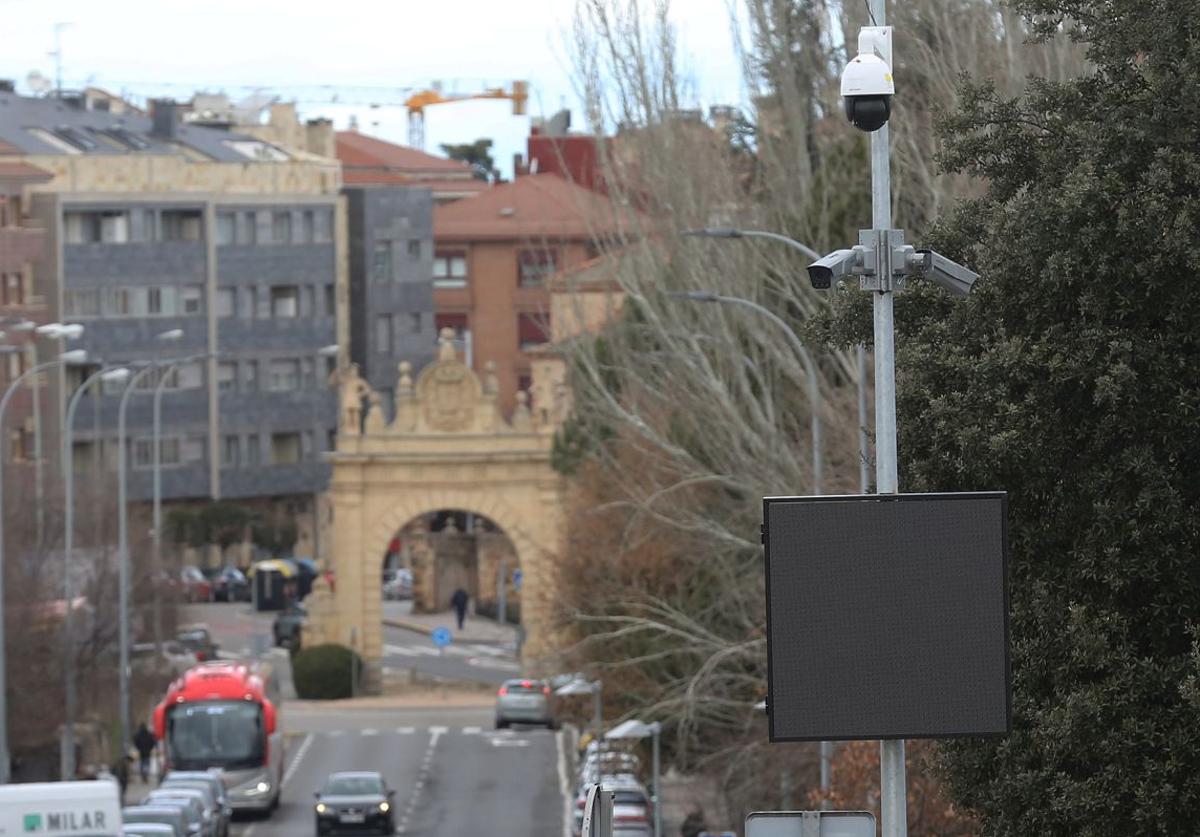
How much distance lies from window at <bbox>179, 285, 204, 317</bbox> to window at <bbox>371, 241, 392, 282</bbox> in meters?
10.5

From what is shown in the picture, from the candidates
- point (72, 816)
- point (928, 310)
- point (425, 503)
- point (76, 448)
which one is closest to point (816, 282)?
point (928, 310)

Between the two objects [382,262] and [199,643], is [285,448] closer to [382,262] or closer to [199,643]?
[382,262]

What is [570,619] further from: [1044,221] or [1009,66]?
[1044,221]

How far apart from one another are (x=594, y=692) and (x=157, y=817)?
10468mm

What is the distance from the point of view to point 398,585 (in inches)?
4242

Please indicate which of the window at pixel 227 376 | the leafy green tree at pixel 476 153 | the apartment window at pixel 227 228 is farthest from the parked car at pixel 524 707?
the leafy green tree at pixel 476 153

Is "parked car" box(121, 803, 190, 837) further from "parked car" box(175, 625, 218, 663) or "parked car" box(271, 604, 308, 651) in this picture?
"parked car" box(271, 604, 308, 651)

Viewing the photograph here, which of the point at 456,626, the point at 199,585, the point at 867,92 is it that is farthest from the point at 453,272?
the point at 867,92

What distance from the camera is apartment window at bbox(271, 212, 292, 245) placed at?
107688mm

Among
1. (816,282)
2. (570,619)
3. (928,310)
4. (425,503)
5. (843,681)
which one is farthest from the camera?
(425,503)

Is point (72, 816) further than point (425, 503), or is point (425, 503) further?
point (425, 503)

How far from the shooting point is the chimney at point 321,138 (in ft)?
395

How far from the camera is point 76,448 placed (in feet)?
320

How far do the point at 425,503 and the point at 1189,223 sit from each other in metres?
56.3
